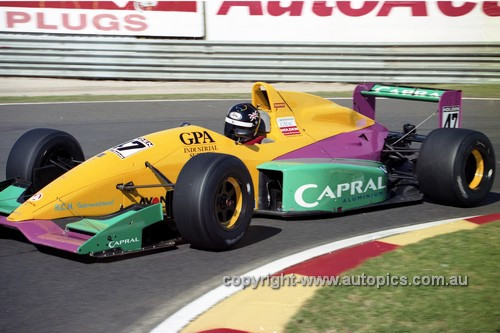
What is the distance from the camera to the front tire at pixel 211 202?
573 cm

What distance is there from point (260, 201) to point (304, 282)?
1913mm

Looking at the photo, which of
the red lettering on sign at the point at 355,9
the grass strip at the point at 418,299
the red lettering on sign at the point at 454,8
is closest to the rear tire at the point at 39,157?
the grass strip at the point at 418,299

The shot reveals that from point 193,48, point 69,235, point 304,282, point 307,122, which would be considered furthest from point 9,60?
point 304,282

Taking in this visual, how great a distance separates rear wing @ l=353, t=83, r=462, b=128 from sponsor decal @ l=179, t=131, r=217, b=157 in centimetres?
278

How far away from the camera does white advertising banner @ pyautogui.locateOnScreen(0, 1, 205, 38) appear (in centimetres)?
1678

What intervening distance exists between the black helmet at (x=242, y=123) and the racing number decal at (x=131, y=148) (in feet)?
3.14

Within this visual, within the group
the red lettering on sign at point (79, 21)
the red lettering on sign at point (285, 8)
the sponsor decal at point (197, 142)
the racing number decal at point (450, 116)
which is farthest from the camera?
the red lettering on sign at point (79, 21)

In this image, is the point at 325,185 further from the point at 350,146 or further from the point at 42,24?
the point at 42,24

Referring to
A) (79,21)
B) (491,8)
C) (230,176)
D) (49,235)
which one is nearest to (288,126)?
(230,176)

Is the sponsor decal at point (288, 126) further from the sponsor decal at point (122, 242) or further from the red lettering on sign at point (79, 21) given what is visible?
the red lettering on sign at point (79, 21)

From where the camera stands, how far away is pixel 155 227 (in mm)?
6125

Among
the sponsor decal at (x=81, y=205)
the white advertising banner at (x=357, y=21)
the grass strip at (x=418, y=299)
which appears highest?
the white advertising banner at (x=357, y=21)

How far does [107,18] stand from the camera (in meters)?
16.8

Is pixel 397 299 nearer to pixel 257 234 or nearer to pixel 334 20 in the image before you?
pixel 257 234
